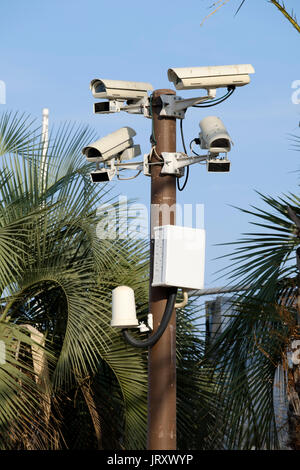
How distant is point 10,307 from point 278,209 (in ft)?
12.8

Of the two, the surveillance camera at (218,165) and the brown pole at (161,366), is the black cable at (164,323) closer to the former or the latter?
the brown pole at (161,366)

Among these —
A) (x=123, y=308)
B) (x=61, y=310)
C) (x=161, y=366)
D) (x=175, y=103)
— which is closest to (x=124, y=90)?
(x=175, y=103)

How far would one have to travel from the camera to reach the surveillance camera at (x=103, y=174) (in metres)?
6.79

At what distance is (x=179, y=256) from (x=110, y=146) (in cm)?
126

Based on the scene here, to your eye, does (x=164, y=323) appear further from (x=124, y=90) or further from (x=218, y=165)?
(x=124, y=90)

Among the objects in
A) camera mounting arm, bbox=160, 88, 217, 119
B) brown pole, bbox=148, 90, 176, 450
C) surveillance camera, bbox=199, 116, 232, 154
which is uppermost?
camera mounting arm, bbox=160, 88, 217, 119

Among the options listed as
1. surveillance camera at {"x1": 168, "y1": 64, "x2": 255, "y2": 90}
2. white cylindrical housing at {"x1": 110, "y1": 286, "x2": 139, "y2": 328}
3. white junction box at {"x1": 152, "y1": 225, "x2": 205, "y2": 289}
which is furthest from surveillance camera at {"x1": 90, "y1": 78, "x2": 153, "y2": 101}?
white cylindrical housing at {"x1": 110, "y1": 286, "x2": 139, "y2": 328}

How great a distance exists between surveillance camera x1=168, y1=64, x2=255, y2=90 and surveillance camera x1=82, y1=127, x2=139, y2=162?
0.64m

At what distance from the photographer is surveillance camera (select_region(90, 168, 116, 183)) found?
22.3ft

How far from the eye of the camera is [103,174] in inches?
268

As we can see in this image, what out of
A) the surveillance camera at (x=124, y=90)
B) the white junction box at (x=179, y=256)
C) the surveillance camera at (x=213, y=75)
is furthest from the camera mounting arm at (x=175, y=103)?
the white junction box at (x=179, y=256)

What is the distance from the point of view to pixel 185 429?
11.5m

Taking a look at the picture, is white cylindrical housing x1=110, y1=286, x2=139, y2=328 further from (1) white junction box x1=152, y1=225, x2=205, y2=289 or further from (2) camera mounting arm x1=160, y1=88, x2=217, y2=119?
(2) camera mounting arm x1=160, y1=88, x2=217, y2=119
